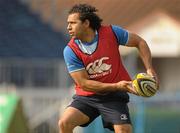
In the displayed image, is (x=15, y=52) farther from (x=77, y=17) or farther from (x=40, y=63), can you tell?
(x=77, y=17)

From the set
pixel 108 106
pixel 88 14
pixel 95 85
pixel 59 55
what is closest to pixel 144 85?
pixel 95 85

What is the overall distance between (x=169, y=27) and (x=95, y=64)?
14.9m

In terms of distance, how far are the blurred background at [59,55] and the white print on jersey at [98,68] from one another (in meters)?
4.71

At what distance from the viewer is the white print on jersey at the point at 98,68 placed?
7348 mm

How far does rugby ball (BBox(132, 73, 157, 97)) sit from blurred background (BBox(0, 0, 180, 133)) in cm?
519

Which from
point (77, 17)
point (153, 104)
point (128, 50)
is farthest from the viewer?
point (128, 50)

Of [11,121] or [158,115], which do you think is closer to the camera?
[11,121]

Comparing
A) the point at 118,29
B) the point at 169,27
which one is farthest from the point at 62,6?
the point at 118,29

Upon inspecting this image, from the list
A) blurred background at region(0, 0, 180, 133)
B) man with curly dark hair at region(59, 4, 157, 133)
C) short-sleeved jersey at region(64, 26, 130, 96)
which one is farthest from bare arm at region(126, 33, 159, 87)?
blurred background at region(0, 0, 180, 133)

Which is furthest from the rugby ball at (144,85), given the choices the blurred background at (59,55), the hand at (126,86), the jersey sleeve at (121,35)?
the blurred background at (59,55)

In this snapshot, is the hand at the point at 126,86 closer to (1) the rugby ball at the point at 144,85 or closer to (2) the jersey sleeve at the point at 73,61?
(1) the rugby ball at the point at 144,85

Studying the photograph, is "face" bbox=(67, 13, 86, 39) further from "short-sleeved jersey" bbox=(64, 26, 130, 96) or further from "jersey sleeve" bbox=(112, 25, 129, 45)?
"jersey sleeve" bbox=(112, 25, 129, 45)

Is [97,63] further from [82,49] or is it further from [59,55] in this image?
[59,55]

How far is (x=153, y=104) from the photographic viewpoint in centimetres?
1269
